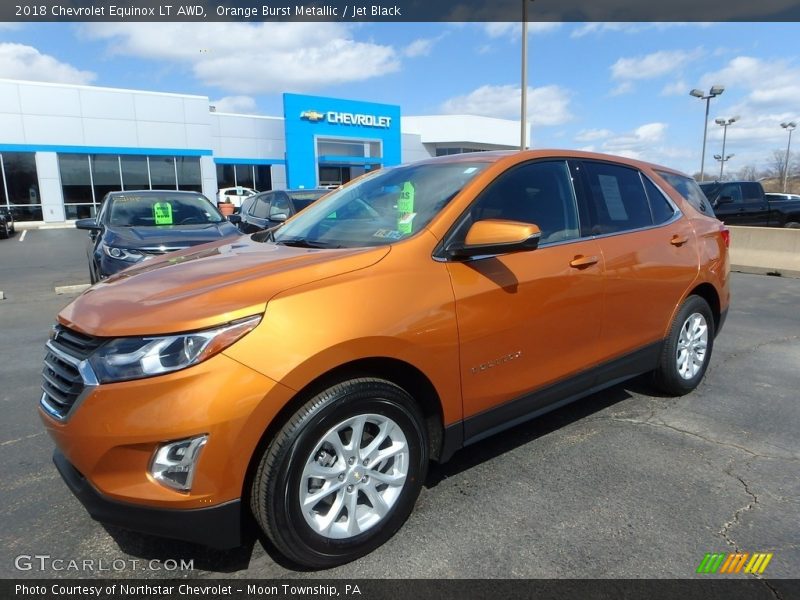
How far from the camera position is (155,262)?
309cm

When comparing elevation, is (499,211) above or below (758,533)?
above

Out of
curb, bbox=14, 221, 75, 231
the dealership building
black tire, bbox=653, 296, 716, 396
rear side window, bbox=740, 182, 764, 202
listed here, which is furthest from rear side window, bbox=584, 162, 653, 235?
the dealership building

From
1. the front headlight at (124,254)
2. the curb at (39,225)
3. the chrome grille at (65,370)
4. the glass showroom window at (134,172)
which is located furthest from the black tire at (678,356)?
the glass showroom window at (134,172)

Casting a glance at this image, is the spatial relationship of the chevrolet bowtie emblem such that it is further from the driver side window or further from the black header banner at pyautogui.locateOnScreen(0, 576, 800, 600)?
the black header banner at pyautogui.locateOnScreen(0, 576, 800, 600)

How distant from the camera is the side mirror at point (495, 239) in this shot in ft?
8.29

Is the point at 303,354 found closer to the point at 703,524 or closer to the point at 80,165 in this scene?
the point at 703,524

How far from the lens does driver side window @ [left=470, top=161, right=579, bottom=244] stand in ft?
9.67

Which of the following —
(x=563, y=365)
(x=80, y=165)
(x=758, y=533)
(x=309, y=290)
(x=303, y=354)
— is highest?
(x=80, y=165)

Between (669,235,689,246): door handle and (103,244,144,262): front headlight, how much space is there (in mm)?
5620

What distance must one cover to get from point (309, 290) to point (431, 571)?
131 centimetres

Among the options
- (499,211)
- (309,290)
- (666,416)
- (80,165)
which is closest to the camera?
(309,290)

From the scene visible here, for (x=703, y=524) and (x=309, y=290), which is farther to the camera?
(x=703, y=524)

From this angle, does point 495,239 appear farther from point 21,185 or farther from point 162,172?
point 21,185

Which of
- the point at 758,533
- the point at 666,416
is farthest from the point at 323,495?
the point at 666,416
